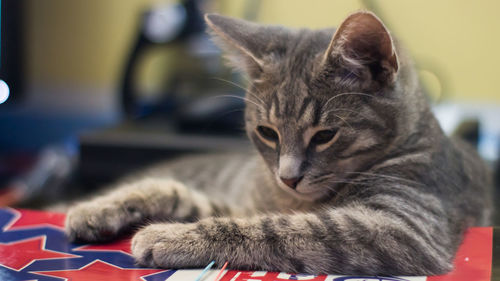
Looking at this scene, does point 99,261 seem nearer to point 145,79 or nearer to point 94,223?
point 94,223

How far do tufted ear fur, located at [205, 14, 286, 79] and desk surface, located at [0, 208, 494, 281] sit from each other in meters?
0.48

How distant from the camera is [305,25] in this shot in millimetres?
2375

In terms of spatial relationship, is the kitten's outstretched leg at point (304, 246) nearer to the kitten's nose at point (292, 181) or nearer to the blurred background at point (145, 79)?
the kitten's nose at point (292, 181)

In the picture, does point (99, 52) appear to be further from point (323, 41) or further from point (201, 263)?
point (201, 263)

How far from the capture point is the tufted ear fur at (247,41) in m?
1.24

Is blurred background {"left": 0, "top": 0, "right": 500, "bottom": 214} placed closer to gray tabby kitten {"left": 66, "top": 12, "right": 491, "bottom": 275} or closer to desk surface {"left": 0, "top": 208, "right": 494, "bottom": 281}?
gray tabby kitten {"left": 66, "top": 12, "right": 491, "bottom": 275}

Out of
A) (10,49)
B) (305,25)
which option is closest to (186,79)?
(305,25)

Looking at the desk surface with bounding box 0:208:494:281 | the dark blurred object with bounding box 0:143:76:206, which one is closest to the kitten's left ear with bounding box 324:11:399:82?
the desk surface with bounding box 0:208:494:281

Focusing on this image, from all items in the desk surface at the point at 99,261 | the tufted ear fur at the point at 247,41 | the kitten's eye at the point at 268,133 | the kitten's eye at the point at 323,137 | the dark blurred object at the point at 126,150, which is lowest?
the dark blurred object at the point at 126,150

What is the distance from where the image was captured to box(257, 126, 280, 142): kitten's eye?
1222mm

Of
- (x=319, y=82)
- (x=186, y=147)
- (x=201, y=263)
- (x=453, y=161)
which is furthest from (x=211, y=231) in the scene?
(x=186, y=147)

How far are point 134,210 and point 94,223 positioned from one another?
93mm

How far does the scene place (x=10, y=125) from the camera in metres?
3.45

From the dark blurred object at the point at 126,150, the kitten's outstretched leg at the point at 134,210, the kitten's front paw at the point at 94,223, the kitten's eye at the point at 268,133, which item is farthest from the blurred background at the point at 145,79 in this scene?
the kitten's front paw at the point at 94,223
